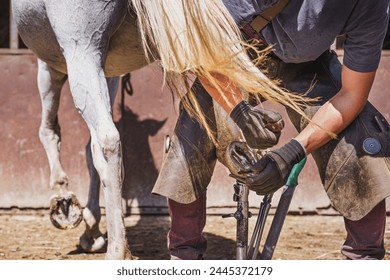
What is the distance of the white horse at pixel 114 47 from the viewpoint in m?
2.42

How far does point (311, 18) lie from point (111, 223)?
93 centimetres

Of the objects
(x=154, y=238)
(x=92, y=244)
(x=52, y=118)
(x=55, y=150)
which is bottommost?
(x=154, y=238)

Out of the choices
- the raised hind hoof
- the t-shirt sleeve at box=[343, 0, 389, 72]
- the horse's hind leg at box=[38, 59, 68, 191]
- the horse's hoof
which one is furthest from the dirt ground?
the t-shirt sleeve at box=[343, 0, 389, 72]

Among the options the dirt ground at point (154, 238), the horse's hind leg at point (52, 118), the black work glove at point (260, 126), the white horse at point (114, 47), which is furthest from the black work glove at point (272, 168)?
the horse's hind leg at point (52, 118)

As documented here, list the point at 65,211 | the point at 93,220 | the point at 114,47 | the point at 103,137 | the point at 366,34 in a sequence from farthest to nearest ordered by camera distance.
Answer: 1. the point at 93,220
2. the point at 65,211
3. the point at 114,47
4. the point at 103,137
5. the point at 366,34

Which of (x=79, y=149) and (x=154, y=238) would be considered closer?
(x=154, y=238)

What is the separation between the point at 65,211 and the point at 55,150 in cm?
37

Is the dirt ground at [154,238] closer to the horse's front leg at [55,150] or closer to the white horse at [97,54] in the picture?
the horse's front leg at [55,150]

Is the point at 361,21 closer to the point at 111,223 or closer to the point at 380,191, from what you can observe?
the point at 380,191

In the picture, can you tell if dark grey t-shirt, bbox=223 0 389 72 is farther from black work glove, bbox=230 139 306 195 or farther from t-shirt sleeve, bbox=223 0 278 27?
black work glove, bbox=230 139 306 195

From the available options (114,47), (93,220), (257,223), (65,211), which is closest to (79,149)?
(93,220)

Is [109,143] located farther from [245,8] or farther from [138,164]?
[138,164]

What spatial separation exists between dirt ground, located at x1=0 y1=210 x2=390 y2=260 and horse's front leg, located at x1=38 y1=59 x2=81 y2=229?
9.9 inches

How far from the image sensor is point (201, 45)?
2449mm
